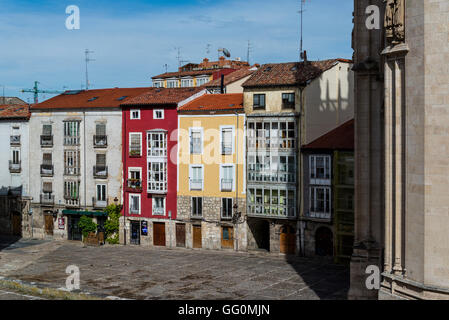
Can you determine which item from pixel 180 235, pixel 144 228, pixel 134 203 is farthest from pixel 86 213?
pixel 180 235

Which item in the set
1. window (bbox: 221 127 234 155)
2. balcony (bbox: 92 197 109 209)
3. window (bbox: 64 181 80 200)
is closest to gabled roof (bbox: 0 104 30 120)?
window (bbox: 64 181 80 200)

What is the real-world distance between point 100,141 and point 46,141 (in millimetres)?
7056

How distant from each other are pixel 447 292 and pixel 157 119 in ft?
127

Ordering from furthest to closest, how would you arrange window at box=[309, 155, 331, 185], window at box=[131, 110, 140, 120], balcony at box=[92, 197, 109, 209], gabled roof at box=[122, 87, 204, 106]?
balcony at box=[92, 197, 109, 209], window at box=[131, 110, 140, 120], gabled roof at box=[122, 87, 204, 106], window at box=[309, 155, 331, 185]

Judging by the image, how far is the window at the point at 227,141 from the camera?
5412 cm

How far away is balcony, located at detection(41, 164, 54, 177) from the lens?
6300 centimetres

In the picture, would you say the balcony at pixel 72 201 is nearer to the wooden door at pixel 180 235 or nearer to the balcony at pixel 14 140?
the balcony at pixel 14 140

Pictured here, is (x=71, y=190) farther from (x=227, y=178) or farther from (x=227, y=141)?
(x=227, y=141)

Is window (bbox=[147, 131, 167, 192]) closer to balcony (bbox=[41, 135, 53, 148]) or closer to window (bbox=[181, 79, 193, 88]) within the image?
balcony (bbox=[41, 135, 53, 148])

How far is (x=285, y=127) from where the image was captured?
169ft

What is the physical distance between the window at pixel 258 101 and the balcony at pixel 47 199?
2418 centimetres

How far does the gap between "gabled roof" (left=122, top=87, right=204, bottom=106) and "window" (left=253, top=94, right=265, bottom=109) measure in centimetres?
777
